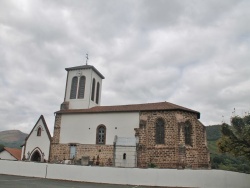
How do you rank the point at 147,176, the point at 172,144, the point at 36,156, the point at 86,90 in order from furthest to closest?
the point at 86,90 < the point at 36,156 < the point at 172,144 < the point at 147,176

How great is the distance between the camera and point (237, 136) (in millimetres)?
19406

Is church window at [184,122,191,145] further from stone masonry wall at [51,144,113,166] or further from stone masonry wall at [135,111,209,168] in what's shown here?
stone masonry wall at [51,144,113,166]

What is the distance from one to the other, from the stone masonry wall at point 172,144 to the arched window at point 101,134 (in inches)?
154

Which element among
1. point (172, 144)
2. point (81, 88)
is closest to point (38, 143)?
point (81, 88)

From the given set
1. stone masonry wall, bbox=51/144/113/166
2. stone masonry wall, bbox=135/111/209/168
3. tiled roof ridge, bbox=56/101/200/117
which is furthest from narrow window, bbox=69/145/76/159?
stone masonry wall, bbox=135/111/209/168

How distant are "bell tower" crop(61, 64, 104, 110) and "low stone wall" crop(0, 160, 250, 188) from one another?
1269 centimetres

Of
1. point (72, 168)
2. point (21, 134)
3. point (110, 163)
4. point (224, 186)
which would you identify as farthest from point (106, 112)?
point (21, 134)

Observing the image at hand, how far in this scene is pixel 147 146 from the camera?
26.0 m

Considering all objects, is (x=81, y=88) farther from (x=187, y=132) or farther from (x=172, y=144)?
(x=187, y=132)

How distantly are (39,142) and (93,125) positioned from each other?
7.12m

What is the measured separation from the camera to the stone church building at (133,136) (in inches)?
991

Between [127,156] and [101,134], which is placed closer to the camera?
[127,156]

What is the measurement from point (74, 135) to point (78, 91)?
7.18m

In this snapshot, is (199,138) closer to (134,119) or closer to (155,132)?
(155,132)
